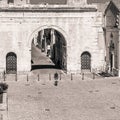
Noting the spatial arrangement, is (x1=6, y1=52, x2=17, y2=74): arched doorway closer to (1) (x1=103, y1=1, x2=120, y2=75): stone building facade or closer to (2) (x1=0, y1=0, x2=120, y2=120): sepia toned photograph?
(2) (x1=0, y1=0, x2=120, y2=120): sepia toned photograph

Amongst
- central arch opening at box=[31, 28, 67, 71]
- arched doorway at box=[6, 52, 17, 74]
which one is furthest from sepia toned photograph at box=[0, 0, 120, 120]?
central arch opening at box=[31, 28, 67, 71]

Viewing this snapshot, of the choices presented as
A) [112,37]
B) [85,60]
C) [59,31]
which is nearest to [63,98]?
[112,37]

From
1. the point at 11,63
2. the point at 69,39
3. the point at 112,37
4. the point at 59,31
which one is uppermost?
the point at 59,31

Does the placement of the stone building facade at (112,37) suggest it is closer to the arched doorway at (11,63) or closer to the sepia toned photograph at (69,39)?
the sepia toned photograph at (69,39)

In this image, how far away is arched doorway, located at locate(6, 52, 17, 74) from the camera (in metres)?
43.9

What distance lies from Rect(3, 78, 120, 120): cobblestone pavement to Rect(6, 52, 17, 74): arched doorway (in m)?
6.62

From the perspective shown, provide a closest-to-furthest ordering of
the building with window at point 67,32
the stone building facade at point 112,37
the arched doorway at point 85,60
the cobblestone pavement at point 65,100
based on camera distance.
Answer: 1. the cobblestone pavement at point 65,100
2. the stone building facade at point 112,37
3. the building with window at point 67,32
4. the arched doorway at point 85,60

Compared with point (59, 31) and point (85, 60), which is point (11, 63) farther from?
point (85, 60)

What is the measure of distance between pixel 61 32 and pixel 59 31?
0.29 meters

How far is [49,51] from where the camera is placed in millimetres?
75312

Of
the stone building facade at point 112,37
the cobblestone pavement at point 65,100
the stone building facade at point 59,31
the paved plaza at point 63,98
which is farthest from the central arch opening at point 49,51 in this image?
the cobblestone pavement at point 65,100

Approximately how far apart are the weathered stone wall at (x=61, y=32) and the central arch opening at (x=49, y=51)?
1361 mm

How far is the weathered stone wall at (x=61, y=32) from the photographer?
43281mm

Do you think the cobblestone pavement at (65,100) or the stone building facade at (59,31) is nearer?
the cobblestone pavement at (65,100)
